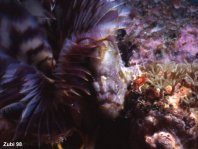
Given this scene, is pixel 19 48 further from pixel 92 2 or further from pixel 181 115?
pixel 181 115

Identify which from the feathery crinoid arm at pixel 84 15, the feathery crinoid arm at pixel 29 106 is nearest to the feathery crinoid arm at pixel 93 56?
the feathery crinoid arm at pixel 84 15

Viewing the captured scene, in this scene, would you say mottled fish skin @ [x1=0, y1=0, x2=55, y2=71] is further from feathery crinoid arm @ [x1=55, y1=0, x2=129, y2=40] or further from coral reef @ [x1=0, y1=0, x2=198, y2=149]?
feathery crinoid arm @ [x1=55, y1=0, x2=129, y2=40]

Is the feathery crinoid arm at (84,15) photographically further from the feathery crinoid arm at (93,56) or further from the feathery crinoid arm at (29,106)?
the feathery crinoid arm at (29,106)

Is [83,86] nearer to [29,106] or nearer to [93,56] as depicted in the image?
[93,56]

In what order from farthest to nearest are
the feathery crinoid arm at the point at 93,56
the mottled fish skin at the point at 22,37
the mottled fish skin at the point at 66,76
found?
the feathery crinoid arm at the point at 93,56
the mottled fish skin at the point at 66,76
the mottled fish skin at the point at 22,37

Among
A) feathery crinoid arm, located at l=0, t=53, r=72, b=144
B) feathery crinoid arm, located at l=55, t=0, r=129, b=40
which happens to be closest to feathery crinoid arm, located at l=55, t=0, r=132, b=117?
feathery crinoid arm, located at l=55, t=0, r=129, b=40

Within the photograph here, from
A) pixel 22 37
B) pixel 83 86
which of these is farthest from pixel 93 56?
pixel 22 37

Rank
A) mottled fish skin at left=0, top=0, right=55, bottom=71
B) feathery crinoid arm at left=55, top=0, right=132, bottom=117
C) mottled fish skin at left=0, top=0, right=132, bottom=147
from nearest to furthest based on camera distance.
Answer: mottled fish skin at left=0, top=0, right=55, bottom=71 → mottled fish skin at left=0, top=0, right=132, bottom=147 → feathery crinoid arm at left=55, top=0, right=132, bottom=117
